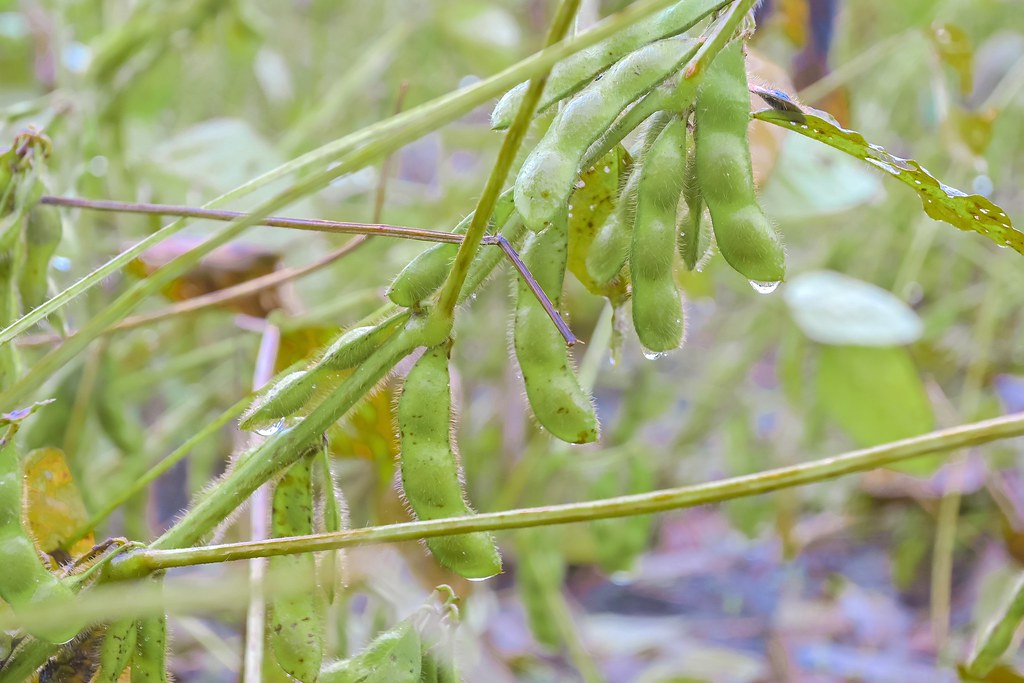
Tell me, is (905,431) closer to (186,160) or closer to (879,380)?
(879,380)

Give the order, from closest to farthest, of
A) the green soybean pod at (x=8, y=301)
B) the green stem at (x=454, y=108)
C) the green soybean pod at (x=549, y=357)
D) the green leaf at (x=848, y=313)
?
the green stem at (x=454, y=108), the green soybean pod at (x=549, y=357), the green soybean pod at (x=8, y=301), the green leaf at (x=848, y=313)

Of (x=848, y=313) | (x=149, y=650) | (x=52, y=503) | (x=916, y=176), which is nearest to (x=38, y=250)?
(x=52, y=503)

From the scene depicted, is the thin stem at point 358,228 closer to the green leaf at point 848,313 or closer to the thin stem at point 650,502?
the thin stem at point 650,502

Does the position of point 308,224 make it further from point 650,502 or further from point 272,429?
point 650,502

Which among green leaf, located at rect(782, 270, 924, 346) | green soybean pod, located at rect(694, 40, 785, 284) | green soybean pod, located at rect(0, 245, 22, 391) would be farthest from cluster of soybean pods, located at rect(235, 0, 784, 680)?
green leaf, located at rect(782, 270, 924, 346)

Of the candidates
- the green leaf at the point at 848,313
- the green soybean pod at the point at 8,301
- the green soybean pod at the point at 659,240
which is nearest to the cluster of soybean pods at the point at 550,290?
the green soybean pod at the point at 659,240

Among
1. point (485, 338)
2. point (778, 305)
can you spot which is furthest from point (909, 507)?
point (485, 338)

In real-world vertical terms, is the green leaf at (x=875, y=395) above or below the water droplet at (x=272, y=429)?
below

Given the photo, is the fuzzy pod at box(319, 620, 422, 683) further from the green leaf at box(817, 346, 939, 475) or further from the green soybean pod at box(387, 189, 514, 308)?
the green leaf at box(817, 346, 939, 475)
